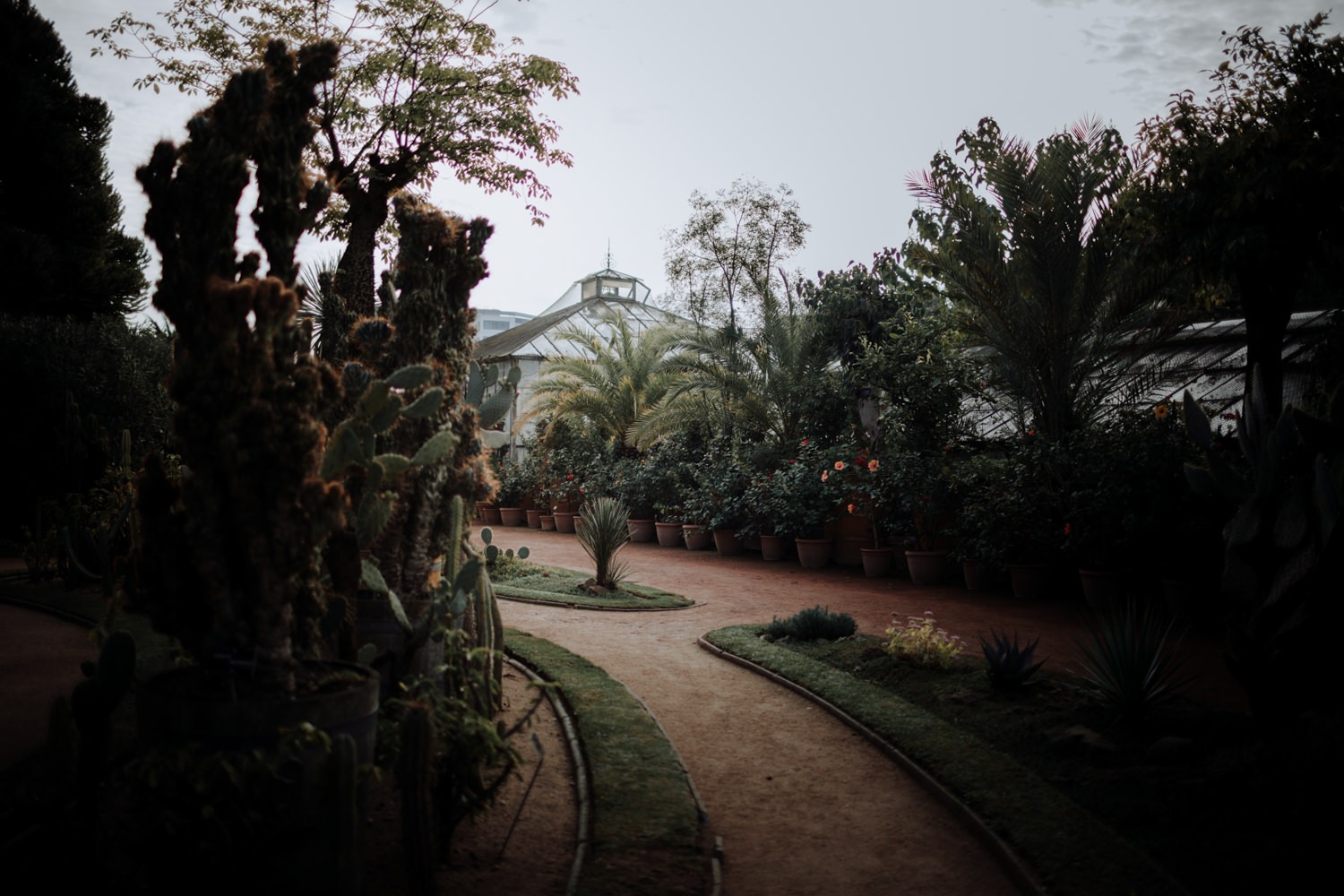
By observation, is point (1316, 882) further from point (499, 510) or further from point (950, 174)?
point (499, 510)

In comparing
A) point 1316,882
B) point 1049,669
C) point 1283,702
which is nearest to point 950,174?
point 1049,669

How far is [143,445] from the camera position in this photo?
473 inches

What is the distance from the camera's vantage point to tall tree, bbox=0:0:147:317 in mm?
14961

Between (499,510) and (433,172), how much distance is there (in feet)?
28.8

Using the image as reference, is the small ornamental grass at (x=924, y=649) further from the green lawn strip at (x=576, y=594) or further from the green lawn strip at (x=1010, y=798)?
the green lawn strip at (x=576, y=594)

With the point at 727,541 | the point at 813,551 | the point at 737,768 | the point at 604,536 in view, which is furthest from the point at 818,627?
the point at 727,541

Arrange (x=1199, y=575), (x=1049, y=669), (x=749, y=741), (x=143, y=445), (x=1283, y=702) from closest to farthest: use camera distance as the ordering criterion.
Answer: (x=1283, y=702), (x=749, y=741), (x=1049, y=669), (x=1199, y=575), (x=143, y=445)

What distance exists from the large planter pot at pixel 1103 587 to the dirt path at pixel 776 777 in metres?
2.02

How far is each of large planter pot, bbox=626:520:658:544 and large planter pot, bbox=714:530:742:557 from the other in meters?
2.61

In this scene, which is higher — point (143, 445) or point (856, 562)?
point (143, 445)

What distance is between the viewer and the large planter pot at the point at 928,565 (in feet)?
35.5

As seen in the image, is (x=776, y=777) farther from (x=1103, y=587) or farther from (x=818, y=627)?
(x=1103, y=587)

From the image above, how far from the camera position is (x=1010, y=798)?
4023mm

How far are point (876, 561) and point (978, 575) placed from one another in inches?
60.3
